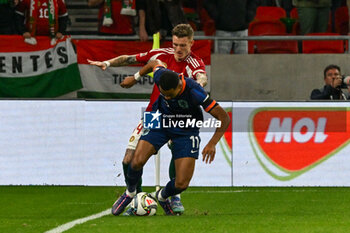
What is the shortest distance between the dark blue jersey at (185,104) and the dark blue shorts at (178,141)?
0.30 ft

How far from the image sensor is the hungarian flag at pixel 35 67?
1664 centimetres

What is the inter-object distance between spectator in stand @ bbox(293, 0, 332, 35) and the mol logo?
3.73m

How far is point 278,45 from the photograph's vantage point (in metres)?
18.1

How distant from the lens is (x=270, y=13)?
18984mm

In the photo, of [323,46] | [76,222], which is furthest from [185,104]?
[323,46]

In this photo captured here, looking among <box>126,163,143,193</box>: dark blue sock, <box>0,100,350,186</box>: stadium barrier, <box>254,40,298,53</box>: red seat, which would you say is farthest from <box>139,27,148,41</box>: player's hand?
<box>126,163,143,193</box>: dark blue sock

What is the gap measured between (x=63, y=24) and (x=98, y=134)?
3.13 meters

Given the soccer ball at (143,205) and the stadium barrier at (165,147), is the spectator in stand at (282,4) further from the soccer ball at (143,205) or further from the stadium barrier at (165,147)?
the soccer ball at (143,205)

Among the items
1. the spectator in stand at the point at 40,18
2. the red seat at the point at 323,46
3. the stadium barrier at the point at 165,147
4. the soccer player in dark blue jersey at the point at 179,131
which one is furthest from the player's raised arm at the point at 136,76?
the red seat at the point at 323,46

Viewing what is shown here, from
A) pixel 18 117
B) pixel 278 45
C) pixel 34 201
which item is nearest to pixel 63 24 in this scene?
pixel 18 117

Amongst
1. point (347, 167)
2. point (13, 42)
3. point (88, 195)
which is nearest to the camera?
point (88, 195)

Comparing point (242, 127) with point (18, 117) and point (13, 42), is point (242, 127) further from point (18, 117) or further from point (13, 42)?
point (13, 42)

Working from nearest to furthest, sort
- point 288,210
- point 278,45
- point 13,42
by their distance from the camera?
point 288,210 → point 13,42 → point 278,45

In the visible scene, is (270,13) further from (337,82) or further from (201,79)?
(201,79)
